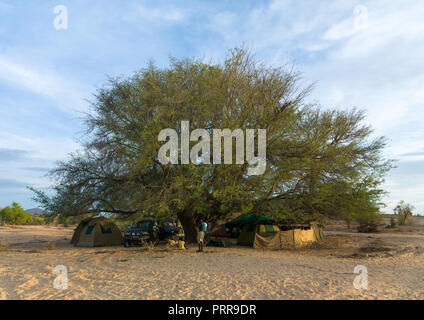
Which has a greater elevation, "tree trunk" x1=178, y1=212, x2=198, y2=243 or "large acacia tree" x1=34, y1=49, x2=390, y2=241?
"large acacia tree" x1=34, y1=49, x2=390, y2=241

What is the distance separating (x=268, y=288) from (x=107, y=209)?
1201 cm

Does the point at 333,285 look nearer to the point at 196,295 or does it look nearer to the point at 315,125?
the point at 196,295

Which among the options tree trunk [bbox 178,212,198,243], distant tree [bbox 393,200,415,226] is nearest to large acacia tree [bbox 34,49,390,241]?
tree trunk [bbox 178,212,198,243]

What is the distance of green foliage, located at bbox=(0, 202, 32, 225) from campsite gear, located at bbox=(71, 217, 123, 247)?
4198cm

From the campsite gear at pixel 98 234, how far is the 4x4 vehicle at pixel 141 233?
4.62 feet

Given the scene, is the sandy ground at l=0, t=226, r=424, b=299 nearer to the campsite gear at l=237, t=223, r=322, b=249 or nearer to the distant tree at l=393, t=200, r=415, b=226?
the campsite gear at l=237, t=223, r=322, b=249

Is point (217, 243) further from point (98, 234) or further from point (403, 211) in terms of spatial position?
point (403, 211)

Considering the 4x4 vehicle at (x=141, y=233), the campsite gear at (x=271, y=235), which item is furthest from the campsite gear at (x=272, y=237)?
the 4x4 vehicle at (x=141, y=233)

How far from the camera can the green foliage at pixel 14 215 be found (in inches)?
2099

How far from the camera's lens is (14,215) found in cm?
5419

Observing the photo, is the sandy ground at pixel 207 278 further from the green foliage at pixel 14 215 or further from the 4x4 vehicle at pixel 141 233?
the green foliage at pixel 14 215

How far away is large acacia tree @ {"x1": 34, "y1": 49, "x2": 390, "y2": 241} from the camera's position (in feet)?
46.7

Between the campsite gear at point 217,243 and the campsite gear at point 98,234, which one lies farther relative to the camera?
the campsite gear at point 98,234

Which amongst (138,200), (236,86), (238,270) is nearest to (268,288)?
(238,270)
